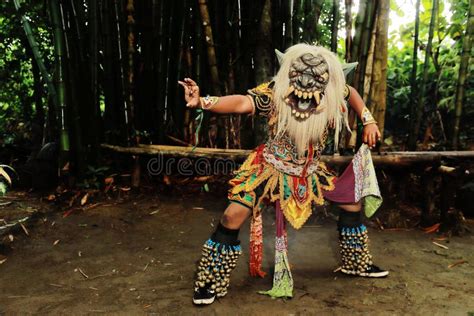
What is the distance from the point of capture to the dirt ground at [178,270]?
1959 mm

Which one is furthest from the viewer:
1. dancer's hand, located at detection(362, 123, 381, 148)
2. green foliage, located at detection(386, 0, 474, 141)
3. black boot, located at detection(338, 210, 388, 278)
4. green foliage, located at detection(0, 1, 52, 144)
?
green foliage, located at detection(386, 0, 474, 141)

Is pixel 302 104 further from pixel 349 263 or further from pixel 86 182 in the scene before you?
pixel 86 182

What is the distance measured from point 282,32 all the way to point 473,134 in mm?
Result: 2827

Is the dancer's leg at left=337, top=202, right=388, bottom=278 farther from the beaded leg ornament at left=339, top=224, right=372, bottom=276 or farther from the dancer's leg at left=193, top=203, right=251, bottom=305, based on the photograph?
the dancer's leg at left=193, top=203, right=251, bottom=305

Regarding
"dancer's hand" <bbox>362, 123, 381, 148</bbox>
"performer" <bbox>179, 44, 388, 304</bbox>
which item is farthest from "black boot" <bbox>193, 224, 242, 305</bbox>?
"dancer's hand" <bbox>362, 123, 381, 148</bbox>

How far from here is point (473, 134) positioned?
15.4ft

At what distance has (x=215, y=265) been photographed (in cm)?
198

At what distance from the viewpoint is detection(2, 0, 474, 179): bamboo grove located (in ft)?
11.1

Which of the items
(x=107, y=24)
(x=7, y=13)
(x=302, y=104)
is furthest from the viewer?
(x=7, y=13)

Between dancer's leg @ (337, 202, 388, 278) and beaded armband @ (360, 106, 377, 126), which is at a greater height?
beaded armband @ (360, 106, 377, 126)

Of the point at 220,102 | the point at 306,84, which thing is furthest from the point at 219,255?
the point at 306,84

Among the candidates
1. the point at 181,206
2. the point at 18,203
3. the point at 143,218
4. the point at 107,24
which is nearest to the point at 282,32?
the point at 107,24

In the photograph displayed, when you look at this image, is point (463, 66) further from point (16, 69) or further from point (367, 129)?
point (16, 69)

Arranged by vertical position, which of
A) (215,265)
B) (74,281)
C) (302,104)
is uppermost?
(302,104)
